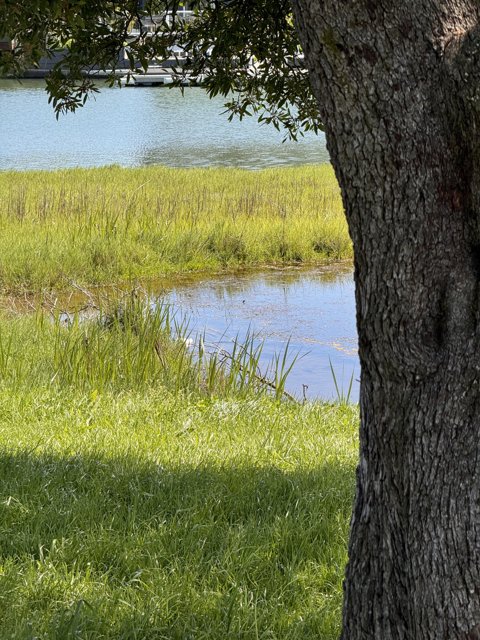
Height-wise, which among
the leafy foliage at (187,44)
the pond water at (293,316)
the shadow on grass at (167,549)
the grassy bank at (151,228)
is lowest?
the pond water at (293,316)

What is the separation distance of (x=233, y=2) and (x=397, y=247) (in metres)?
2.86

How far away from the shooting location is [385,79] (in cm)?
Result: 244

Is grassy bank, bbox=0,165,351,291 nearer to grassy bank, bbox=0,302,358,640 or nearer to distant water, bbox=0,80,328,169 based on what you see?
grassy bank, bbox=0,302,358,640

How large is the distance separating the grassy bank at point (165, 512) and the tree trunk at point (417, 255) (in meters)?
0.85

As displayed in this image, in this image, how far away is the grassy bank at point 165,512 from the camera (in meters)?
3.31

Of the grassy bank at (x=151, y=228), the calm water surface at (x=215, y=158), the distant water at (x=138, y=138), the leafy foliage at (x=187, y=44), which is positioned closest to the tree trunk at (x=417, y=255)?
the leafy foliage at (x=187, y=44)

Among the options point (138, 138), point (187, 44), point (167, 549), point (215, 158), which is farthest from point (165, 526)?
point (138, 138)

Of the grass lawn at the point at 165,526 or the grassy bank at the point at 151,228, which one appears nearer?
the grass lawn at the point at 165,526

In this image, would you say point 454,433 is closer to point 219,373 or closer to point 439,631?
point 439,631

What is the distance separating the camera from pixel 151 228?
14273 millimetres

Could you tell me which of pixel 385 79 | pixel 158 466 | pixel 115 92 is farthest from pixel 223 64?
pixel 115 92

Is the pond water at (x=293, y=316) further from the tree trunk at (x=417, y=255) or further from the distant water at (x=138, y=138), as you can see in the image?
the distant water at (x=138, y=138)

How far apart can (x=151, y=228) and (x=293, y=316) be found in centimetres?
356

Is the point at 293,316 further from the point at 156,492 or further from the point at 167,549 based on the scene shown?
the point at 167,549
